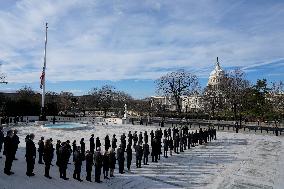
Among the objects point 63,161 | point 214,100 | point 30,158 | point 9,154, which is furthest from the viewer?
point 214,100

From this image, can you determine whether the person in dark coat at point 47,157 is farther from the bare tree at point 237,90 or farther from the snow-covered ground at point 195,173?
the bare tree at point 237,90

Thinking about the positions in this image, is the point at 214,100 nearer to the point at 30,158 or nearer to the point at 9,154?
the point at 30,158

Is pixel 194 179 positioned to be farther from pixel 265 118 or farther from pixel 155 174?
pixel 265 118

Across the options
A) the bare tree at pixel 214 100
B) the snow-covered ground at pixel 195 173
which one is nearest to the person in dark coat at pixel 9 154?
the snow-covered ground at pixel 195 173

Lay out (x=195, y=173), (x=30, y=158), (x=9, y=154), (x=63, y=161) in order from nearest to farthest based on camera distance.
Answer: (x=9, y=154) → (x=30, y=158) → (x=63, y=161) → (x=195, y=173)

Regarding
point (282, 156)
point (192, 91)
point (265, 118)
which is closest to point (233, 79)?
point (265, 118)

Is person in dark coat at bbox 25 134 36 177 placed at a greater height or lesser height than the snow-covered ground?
greater

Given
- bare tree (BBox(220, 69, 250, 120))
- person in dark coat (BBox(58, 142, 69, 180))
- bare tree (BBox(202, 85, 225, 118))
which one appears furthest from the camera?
bare tree (BBox(202, 85, 225, 118))

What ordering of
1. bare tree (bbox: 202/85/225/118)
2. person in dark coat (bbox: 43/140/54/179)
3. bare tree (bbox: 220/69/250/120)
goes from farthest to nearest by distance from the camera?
1. bare tree (bbox: 202/85/225/118)
2. bare tree (bbox: 220/69/250/120)
3. person in dark coat (bbox: 43/140/54/179)

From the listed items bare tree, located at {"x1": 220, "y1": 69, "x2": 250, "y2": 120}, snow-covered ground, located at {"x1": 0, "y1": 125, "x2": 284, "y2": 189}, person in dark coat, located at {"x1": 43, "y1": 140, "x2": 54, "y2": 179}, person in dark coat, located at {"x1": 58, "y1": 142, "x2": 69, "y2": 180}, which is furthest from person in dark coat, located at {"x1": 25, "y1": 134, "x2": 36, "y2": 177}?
bare tree, located at {"x1": 220, "y1": 69, "x2": 250, "y2": 120}

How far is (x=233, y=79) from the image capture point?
60031 millimetres

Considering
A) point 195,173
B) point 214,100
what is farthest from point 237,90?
point 195,173

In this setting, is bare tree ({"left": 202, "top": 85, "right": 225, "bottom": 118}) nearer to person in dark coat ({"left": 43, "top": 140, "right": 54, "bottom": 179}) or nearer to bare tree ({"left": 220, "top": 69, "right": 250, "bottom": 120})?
bare tree ({"left": 220, "top": 69, "right": 250, "bottom": 120})

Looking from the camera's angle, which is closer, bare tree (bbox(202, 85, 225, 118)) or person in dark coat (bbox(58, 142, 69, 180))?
person in dark coat (bbox(58, 142, 69, 180))
